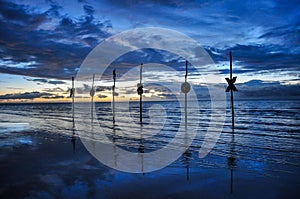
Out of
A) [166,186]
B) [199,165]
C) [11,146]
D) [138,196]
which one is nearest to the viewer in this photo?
[138,196]

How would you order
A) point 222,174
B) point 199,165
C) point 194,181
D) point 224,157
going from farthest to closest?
1. point 224,157
2. point 199,165
3. point 222,174
4. point 194,181

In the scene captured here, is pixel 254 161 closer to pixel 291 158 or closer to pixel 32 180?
pixel 291 158

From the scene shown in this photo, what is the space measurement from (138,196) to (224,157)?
5727mm

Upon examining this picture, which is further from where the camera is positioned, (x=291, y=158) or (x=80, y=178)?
(x=291, y=158)

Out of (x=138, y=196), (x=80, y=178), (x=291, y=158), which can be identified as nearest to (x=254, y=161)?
(x=291, y=158)

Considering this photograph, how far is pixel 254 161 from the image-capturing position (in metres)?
9.97

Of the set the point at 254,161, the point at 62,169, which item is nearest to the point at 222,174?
the point at 254,161

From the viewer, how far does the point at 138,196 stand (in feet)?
19.8

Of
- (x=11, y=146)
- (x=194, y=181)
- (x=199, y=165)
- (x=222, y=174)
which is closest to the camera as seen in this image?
(x=194, y=181)

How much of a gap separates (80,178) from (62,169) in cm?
137

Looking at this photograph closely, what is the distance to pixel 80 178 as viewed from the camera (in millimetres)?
7434

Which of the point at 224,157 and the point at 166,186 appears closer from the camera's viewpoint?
the point at 166,186

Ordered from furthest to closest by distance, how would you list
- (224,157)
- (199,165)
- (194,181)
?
1. (224,157)
2. (199,165)
3. (194,181)

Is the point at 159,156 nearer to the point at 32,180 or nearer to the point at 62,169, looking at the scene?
the point at 62,169
